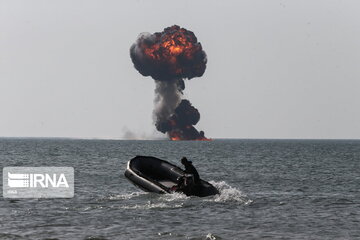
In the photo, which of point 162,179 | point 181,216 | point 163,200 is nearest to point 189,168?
point 163,200

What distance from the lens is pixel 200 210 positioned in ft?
84.6

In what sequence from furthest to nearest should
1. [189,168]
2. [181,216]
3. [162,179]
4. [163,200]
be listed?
[162,179], [163,200], [189,168], [181,216]

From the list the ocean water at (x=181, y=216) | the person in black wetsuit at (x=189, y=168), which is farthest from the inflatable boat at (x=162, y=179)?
the ocean water at (x=181, y=216)

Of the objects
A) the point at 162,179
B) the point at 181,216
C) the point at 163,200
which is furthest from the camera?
the point at 162,179

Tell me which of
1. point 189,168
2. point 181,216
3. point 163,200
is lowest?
point 181,216

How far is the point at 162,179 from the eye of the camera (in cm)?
3344

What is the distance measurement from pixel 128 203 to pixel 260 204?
6432 mm

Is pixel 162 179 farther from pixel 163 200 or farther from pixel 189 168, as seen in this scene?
pixel 189 168

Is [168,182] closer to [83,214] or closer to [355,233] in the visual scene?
[83,214]

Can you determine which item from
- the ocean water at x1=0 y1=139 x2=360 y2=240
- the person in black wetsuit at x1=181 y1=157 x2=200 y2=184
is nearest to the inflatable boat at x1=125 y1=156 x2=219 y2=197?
the person in black wetsuit at x1=181 y1=157 x2=200 y2=184

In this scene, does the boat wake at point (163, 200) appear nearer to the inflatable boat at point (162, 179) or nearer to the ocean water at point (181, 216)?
the ocean water at point (181, 216)

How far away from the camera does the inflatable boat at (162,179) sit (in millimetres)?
28609

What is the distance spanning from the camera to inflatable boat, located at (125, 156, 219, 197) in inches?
1126

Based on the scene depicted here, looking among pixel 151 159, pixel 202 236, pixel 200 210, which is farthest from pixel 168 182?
pixel 202 236
